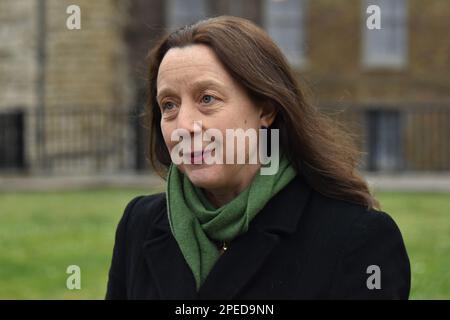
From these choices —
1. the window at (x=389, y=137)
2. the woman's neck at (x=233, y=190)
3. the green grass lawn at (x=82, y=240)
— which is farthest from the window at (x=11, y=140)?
the woman's neck at (x=233, y=190)

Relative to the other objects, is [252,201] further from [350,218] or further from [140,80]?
[140,80]

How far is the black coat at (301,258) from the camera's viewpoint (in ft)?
8.51

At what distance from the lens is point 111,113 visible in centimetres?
1883

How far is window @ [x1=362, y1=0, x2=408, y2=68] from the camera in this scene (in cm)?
2112

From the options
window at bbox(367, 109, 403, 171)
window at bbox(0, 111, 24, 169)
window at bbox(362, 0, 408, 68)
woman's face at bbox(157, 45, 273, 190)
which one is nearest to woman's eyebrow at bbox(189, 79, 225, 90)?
woman's face at bbox(157, 45, 273, 190)

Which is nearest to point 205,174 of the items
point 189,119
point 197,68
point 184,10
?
point 189,119

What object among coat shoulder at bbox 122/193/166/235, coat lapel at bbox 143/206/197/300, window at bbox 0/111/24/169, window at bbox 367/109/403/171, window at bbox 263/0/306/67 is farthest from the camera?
window at bbox 263/0/306/67

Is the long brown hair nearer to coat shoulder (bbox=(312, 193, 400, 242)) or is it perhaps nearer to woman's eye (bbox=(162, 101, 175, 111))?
coat shoulder (bbox=(312, 193, 400, 242))

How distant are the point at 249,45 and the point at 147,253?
700 mm

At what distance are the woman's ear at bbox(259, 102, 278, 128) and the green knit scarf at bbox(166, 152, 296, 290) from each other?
132mm

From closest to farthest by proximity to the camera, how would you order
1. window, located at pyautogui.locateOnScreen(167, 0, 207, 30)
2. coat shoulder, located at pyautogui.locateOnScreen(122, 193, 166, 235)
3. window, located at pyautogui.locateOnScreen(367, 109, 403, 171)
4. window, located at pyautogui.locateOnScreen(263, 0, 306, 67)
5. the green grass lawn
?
1. coat shoulder, located at pyautogui.locateOnScreen(122, 193, 166, 235)
2. the green grass lawn
3. window, located at pyautogui.locateOnScreen(367, 109, 403, 171)
4. window, located at pyautogui.locateOnScreen(263, 0, 306, 67)
5. window, located at pyautogui.locateOnScreen(167, 0, 207, 30)

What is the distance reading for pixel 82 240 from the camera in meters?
9.20

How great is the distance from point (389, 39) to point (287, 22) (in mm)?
2324

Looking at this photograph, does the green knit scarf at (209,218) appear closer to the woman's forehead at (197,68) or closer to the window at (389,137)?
the woman's forehead at (197,68)
